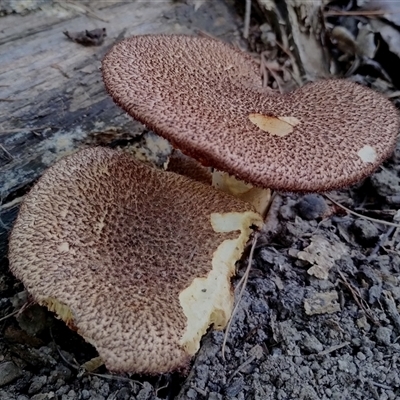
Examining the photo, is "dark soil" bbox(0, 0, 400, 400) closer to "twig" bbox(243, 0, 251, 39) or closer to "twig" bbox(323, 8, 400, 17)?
"twig" bbox(243, 0, 251, 39)

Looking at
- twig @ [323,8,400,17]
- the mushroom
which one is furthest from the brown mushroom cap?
twig @ [323,8,400,17]

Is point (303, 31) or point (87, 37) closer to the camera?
point (87, 37)

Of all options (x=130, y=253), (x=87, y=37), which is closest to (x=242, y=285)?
(x=130, y=253)

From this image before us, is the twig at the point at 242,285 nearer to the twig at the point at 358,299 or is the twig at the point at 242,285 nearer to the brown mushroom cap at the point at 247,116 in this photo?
the twig at the point at 358,299

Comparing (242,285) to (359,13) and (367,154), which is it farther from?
(359,13)

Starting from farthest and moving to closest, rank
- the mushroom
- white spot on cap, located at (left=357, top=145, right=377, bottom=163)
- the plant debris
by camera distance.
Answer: the plant debris, white spot on cap, located at (left=357, top=145, right=377, bottom=163), the mushroom

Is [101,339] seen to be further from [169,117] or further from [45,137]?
[45,137]
